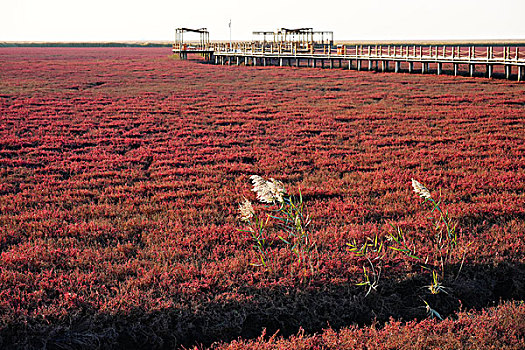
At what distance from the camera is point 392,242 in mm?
6758

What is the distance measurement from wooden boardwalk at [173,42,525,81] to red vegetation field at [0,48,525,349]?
2207 cm

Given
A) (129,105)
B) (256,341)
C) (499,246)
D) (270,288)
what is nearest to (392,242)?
(499,246)

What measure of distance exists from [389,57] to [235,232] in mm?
41586

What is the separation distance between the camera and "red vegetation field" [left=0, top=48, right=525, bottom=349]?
197 inches

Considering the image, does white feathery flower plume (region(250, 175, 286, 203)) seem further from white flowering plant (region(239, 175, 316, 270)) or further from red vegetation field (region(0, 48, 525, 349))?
red vegetation field (region(0, 48, 525, 349))

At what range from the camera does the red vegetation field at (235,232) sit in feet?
16.4

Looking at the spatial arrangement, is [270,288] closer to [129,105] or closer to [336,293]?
[336,293]

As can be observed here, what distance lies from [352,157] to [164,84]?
24695 mm

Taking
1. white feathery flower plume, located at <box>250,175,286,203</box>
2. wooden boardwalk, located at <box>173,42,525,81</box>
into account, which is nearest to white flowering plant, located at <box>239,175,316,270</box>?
white feathery flower plume, located at <box>250,175,286,203</box>

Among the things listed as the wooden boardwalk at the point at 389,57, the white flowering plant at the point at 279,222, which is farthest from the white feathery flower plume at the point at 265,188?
the wooden boardwalk at the point at 389,57

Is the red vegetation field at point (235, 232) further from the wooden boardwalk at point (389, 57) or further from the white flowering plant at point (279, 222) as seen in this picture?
the wooden boardwalk at point (389, 57)

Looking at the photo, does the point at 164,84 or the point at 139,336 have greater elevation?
the point at 164,84

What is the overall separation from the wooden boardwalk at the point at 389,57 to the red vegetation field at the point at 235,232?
22.1m

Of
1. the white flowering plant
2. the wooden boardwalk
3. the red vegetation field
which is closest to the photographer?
the red vegetation field
